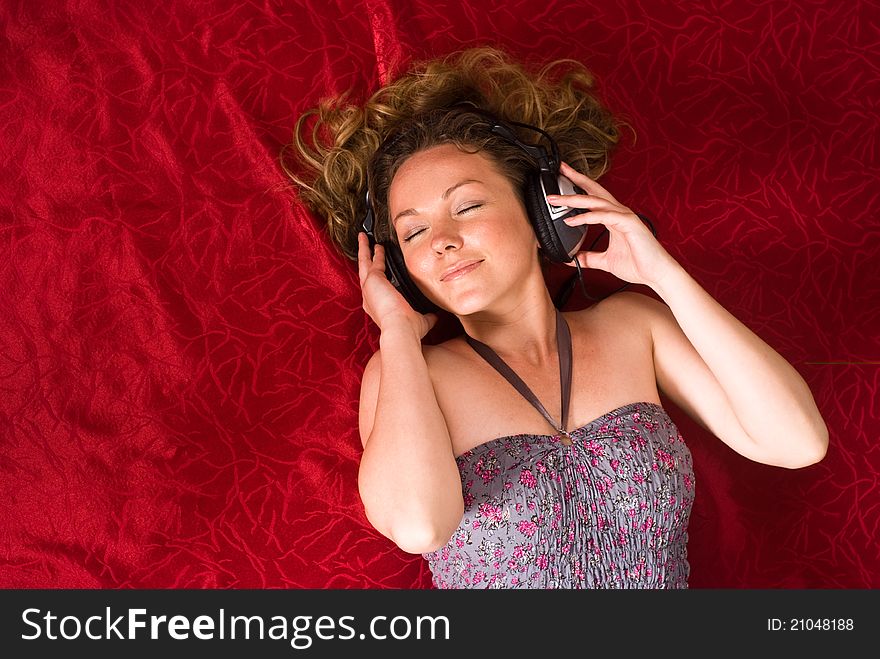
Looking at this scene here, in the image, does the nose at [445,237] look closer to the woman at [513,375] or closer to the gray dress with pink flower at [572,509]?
the woman at [513,375]

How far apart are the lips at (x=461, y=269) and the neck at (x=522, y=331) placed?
183 mm

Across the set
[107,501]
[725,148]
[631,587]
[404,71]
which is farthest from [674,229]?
[107,501]

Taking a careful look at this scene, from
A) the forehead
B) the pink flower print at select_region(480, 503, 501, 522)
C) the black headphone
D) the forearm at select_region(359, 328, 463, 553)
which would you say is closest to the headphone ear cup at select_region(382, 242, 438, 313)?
the black headphone

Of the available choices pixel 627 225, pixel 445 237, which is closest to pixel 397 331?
pixel 445 237

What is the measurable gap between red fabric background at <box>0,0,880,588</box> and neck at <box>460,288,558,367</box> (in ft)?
Result: 0.93

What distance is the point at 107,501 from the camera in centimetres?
186

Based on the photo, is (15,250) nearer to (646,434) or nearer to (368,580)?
(368,580)

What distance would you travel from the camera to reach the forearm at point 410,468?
1.58m

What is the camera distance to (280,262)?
2047 millimetres

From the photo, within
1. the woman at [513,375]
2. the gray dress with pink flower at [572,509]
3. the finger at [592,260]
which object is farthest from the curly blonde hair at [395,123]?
the gray dress with pink flower at [572,509]

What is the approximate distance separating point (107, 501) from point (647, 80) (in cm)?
166

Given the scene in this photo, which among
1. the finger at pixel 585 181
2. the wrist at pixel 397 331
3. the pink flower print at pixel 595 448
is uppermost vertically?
the finger at pixel 585 181

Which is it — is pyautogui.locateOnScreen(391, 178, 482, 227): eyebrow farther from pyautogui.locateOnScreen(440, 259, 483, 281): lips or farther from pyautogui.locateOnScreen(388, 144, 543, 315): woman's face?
pyautogui.locateOnScreen(440, 259, 483, 281): lips

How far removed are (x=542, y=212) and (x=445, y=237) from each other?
0.24 metres
